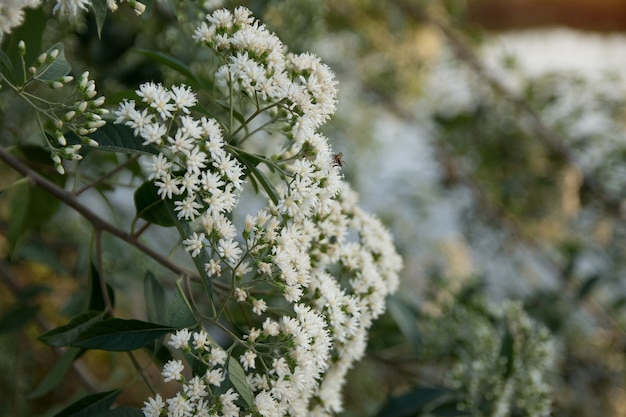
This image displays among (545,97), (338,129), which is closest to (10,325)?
(338,129)

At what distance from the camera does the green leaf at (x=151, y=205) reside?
2.32 ft

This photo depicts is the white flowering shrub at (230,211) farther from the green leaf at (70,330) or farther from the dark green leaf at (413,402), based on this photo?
the dark green leaf at (413,402)

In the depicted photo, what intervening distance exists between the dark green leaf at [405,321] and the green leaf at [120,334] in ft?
1.63

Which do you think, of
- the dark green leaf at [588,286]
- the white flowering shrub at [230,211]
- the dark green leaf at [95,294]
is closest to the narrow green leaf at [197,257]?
the white flowering shrub at [230,211]

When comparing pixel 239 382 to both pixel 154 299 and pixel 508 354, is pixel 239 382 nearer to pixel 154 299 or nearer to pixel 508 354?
pixel 154 299

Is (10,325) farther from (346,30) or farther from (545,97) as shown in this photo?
(545,97)

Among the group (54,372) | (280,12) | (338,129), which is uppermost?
(338,129)

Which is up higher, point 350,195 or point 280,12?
point 280,12

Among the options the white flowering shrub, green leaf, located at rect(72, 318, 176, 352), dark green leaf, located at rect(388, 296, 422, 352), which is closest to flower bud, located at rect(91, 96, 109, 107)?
the white flowering shrub

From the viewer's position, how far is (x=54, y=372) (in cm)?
81

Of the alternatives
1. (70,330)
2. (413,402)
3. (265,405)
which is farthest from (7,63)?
(413,402)

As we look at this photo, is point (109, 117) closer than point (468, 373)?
Yes

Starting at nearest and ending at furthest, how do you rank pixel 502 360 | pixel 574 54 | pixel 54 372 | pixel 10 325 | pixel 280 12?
pixel 54 372 < pixel 502 360 < pixel 10 325 < pixel 280 12 < pixel 574 54

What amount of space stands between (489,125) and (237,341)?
154 centimetres
